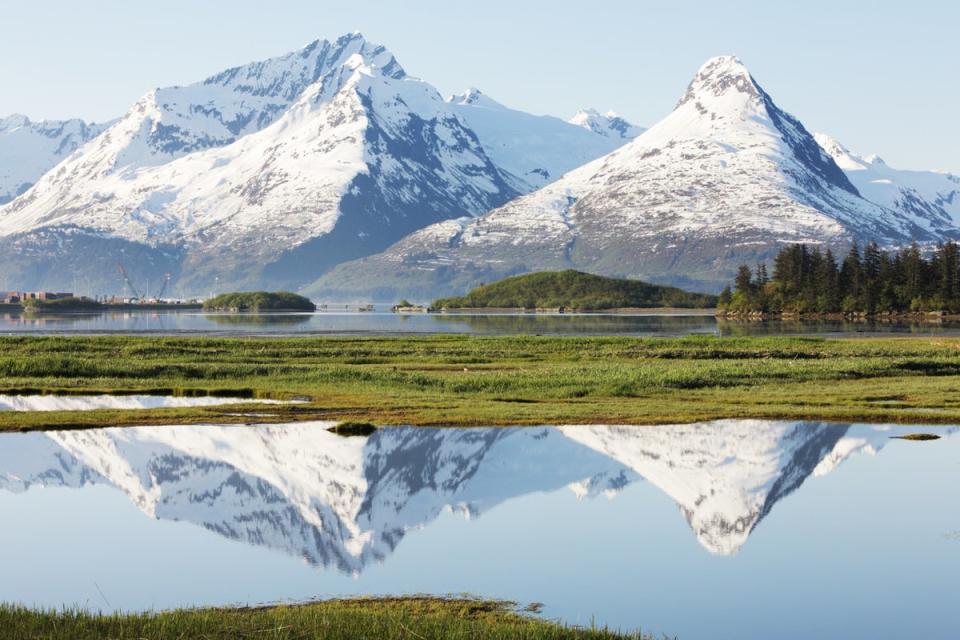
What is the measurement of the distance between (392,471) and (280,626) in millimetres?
27393

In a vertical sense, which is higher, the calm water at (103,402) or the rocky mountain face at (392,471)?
the calm water at (103,402)

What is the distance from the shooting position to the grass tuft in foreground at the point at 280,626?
25062mm

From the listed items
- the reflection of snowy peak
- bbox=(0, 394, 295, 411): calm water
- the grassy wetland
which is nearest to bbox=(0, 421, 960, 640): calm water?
→ the reflection of snowy peak

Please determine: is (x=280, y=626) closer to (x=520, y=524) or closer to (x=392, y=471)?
(x=520, y=524)

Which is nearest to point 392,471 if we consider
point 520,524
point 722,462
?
point 520,524

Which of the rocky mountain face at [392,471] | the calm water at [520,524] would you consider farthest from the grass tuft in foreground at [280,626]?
the rocky mountain face at [392,471]

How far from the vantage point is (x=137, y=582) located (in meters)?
34.0

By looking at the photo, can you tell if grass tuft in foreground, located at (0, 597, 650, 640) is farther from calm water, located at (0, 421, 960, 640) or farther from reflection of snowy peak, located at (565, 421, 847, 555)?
reflection of snowy peak, located at (565, 421, 847, 555)

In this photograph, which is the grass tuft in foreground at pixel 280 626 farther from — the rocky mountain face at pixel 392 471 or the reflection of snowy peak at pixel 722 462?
the reflection of snowy peak at pixel 722 462

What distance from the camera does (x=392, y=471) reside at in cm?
5300

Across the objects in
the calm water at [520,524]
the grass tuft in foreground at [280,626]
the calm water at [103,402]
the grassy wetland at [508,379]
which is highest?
the grassy wetland at [508,379]

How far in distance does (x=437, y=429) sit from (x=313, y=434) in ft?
22.7

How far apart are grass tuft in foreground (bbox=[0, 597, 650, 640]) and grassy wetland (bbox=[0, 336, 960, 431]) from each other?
42.3 meters

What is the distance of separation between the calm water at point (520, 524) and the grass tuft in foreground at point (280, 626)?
3833 millimetres
